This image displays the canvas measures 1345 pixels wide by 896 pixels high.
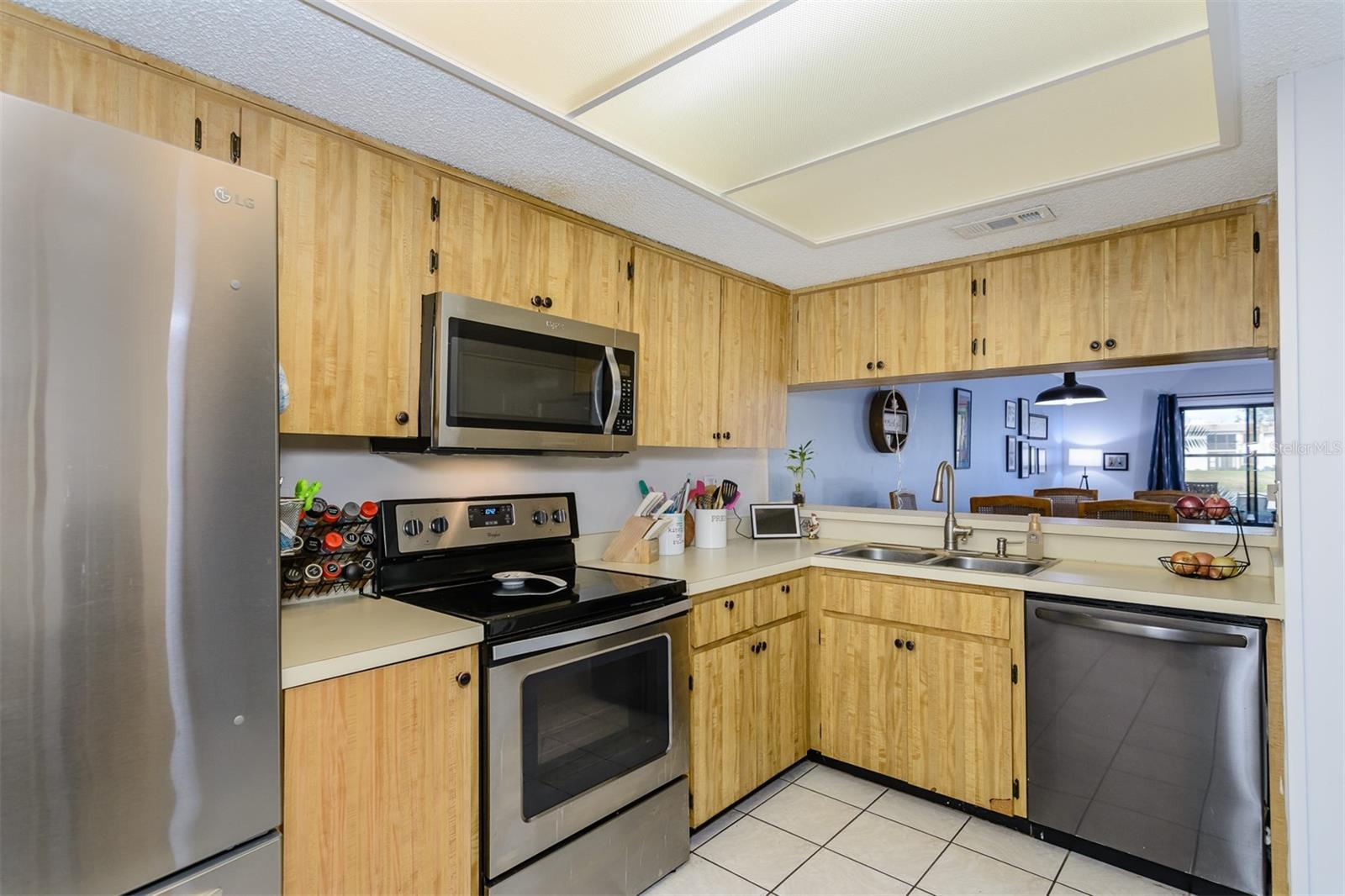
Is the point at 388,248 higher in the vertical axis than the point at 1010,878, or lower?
higher

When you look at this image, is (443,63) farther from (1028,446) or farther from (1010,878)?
(1028,446)

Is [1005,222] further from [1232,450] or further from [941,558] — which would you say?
[1232,450]

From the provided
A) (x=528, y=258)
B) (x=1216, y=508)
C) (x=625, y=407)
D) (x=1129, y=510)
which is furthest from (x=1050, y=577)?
(x=1129, y=510)

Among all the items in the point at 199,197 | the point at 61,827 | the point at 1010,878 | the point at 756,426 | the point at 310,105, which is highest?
the point at 310,105

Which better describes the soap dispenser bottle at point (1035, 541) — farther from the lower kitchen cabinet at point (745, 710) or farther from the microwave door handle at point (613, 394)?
the microwave door handle at point (613, 394)

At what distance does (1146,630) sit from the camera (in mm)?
2104

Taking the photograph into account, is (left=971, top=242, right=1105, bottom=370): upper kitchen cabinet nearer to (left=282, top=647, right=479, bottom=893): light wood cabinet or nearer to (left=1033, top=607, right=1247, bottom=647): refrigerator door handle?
(left=1033, top=607, right=1247, bottom=647): refrigerator door handle

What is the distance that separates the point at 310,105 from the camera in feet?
5.64

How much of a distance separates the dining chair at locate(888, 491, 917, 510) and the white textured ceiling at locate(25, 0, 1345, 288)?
2098mm

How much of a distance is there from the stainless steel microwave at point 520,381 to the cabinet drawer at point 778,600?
0.76 metres

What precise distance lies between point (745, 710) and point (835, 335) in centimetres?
181

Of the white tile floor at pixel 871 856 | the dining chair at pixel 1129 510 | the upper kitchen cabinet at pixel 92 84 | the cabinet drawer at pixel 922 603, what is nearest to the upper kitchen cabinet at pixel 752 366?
the cabinet drawer at pixel 922 603

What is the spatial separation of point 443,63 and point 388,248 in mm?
553

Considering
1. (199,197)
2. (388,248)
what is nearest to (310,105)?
(388,248)
